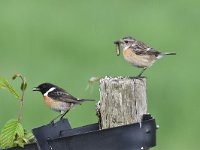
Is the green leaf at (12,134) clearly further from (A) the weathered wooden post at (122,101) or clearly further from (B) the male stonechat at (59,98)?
(B) the male stonechat at (59,98)

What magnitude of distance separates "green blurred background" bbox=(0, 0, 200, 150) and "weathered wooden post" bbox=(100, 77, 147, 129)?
679 cm

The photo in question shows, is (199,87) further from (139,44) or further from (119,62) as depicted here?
(139,44)

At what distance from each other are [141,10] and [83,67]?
15.7 feet

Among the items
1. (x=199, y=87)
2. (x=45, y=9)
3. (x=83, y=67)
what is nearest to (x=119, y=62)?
(x=83, y=67)

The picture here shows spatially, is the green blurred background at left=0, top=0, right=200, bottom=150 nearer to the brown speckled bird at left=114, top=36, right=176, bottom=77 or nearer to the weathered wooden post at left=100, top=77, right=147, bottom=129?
the brown speckled bird at left=114, top=36, right=176, bottom=77

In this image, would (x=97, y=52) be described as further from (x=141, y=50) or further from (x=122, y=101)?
(x=122, y=101)

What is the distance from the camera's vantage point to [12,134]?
6988 millimetres

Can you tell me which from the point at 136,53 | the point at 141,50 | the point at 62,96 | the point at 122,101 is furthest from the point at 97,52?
the point at 122,101

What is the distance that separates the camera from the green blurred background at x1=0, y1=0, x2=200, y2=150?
14812 millimetres

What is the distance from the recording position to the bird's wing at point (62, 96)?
9391 mm

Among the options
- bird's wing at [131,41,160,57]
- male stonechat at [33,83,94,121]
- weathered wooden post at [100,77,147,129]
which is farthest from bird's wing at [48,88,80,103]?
weathered wooden post at [100,77,147,129]

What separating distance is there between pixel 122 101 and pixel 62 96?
8.22ft

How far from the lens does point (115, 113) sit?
7.03 meters

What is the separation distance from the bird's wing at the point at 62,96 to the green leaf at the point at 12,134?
236 centimetres
